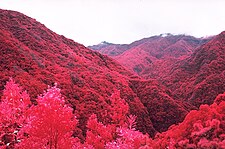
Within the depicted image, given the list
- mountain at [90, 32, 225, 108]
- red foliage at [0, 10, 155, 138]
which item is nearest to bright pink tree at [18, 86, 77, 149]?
red foliage at [0, 10, 155, 138]

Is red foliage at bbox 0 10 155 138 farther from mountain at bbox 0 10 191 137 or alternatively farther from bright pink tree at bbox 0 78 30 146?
bright pink tree at bbox 0 78 30 146

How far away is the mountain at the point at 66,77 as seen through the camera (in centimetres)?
3594

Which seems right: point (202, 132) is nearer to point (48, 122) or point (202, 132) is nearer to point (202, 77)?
point (48, 122)

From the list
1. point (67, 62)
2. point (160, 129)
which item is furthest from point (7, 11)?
point (160, 129)

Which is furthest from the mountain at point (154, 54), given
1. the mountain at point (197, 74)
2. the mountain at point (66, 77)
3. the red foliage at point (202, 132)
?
the red foliage at point (202, 132)

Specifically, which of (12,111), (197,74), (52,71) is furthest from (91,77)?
(197,74)

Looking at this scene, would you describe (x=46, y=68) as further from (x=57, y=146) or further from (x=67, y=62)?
(x=57, y=146)

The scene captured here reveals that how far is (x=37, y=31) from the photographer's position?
62.2 m

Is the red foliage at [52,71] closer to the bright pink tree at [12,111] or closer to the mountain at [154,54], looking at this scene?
the bright pink tree at [12,111]

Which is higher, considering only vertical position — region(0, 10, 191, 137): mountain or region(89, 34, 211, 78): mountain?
region(89, 34, 211, 78): mountain

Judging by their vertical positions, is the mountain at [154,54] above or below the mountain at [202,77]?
above

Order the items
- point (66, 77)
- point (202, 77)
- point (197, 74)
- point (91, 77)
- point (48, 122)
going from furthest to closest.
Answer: point (197, 74)
point (202, 77)
point (91, 77)
point (66, 77)
point (48, 122)

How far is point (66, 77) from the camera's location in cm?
4331

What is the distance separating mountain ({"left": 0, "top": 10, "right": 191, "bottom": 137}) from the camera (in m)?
35.9
